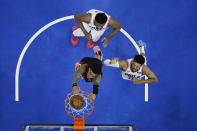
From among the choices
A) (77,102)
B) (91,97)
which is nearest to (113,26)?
(91,97)

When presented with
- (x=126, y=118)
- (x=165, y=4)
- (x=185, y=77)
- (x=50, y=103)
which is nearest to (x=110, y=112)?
(x=126, y=118)

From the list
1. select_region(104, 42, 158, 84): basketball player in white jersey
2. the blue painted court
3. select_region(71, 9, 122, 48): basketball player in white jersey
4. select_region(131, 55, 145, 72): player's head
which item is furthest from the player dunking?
the blue painted court

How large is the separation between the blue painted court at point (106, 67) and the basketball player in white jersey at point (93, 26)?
0.25 m

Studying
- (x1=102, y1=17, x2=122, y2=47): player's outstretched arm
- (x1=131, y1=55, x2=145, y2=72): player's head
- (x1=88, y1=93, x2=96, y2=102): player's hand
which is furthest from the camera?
(x1=102, y1=17, x2=122, y2=47): player's outstretched arm

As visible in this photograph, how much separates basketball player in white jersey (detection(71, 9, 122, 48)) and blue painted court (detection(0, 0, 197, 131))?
25 cm

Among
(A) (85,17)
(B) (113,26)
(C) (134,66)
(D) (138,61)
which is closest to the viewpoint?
(D) (138,61)

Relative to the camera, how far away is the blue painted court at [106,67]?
185 inches

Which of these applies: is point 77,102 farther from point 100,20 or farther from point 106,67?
point 100,20

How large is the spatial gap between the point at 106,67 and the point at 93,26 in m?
1.13

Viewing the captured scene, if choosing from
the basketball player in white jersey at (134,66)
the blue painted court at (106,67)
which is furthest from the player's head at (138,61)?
the blue painted court at (106,67)

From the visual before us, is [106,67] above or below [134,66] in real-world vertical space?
above

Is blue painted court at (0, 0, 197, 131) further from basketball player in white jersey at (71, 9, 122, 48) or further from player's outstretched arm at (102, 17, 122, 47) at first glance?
player's outstretched arm at (102, 17, 122, 47)

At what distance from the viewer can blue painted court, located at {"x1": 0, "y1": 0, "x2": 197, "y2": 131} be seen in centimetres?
470

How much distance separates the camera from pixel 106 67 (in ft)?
15.9
